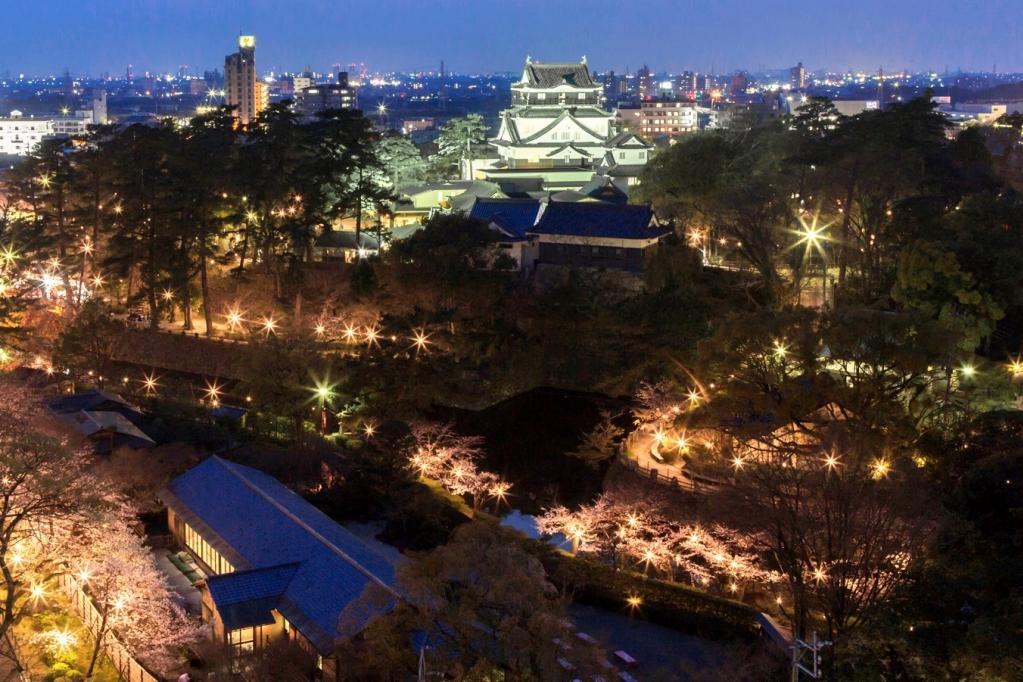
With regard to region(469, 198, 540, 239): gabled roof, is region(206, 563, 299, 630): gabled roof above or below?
below

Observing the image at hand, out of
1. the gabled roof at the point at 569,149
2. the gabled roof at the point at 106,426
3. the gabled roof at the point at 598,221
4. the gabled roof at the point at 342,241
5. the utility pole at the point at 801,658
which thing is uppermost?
the gabled roof at the point at 569,149

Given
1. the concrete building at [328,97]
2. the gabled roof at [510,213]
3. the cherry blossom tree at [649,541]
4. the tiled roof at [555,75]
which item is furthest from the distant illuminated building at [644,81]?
the cherry blossom tree at [649,541]

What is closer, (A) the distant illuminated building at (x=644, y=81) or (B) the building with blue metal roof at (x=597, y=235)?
(B) the building with blue metal roof at (x=597, y=235)

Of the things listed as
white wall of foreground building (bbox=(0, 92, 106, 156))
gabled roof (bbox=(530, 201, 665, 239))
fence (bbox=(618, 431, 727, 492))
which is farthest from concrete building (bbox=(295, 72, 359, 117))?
fence (bbox=(618, 431, 727, 492))

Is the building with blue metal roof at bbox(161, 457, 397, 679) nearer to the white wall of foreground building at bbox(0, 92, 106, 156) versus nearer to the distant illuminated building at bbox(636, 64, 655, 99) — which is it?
the white wall of foreground building at bbox(0, 92, 106, 156)

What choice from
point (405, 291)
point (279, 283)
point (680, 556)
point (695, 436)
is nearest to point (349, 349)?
point (405, 291)

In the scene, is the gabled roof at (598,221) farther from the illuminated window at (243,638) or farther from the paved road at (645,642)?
the illuminated window at (243,638)

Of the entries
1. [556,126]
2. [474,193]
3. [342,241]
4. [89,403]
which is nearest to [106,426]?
[89,403]
